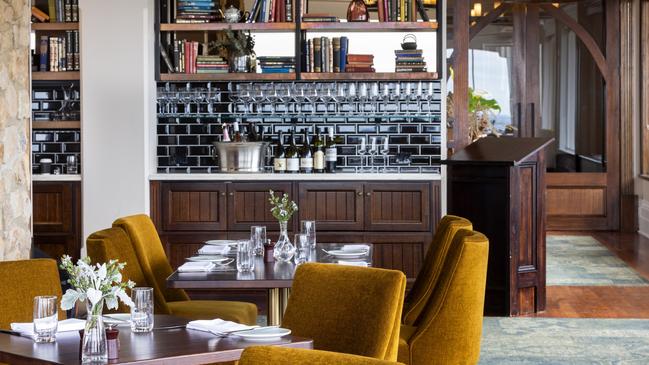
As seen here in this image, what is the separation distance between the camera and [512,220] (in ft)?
26.0

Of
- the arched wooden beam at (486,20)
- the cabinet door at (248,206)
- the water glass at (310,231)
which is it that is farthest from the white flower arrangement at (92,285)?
the arched wooden beam at (486,20)

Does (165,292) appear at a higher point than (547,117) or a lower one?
lower

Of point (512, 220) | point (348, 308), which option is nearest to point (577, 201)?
point (512, 220)

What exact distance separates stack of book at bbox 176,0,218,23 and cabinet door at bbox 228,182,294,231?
1408 mm

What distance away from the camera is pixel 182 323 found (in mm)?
3963

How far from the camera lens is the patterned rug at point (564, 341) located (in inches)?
253

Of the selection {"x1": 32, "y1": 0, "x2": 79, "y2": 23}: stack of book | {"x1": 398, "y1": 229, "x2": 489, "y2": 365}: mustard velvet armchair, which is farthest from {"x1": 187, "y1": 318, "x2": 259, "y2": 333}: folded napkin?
{"x1": 32, "y1": 0, "x2": 79, "y2": 23}: stack of book

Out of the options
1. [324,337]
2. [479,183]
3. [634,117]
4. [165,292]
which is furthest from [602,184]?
[324,337]

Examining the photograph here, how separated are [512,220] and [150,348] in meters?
4.81

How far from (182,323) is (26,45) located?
10.6 ft

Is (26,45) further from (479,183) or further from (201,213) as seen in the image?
(479,183)

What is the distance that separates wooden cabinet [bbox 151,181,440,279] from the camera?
8.63 m

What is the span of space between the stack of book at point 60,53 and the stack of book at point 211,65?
1.06 meters

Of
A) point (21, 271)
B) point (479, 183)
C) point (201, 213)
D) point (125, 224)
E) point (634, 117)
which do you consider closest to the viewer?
point (21, 271)
